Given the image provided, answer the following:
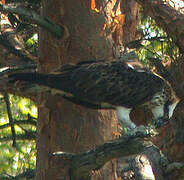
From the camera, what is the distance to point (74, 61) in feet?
15.2

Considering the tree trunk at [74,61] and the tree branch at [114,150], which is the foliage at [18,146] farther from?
the tree branch at [114,150]

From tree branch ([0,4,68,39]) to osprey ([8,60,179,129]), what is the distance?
0.48 meters

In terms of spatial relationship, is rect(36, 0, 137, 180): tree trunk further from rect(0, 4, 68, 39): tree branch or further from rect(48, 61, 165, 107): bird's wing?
rect(48, 61, 165, 107): bird's wing

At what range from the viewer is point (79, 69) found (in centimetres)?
387

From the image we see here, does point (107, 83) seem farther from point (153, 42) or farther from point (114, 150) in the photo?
point (153, 42)

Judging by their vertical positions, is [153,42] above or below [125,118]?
above

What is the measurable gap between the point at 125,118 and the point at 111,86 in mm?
267

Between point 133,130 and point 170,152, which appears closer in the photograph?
point 133,130

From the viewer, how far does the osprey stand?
3.78m

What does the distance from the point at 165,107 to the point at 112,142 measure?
0.76 meters

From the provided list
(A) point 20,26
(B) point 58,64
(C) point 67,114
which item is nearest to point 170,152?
(C) point 67,114

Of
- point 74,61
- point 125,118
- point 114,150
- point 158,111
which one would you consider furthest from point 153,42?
point 114,150

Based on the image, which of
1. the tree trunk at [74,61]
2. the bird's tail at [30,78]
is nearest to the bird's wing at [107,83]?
the bird's tail at [30,78]

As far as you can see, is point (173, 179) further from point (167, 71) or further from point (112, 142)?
point (167, 71)
